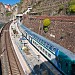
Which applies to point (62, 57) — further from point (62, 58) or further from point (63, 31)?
point (63, 31)

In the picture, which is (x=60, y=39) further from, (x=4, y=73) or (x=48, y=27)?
(x=4, y=73)

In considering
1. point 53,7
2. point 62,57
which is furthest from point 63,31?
point 53,7

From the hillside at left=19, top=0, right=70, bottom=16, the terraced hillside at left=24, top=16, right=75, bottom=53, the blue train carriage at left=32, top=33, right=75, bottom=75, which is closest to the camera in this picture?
the blue train carriage at left=32, top=33, right=75, bottom=75

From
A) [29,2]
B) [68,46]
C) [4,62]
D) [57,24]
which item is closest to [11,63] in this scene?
[4,62]

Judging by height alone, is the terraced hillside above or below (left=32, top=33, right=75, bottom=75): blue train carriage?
above

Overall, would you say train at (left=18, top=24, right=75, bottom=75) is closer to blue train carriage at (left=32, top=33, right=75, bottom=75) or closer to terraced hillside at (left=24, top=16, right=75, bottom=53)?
blue train carriage at (left=32, top=33, right=75, bottom=75)

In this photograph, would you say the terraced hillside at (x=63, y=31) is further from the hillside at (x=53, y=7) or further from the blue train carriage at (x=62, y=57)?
the hillside at (x=53, y=7)

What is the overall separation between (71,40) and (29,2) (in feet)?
303

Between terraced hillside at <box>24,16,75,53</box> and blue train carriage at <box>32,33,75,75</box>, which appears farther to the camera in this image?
terraced hillside at <box>24,16,75,53</box>

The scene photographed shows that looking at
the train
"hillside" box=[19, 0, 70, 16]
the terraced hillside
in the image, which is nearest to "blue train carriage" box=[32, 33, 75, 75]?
the train

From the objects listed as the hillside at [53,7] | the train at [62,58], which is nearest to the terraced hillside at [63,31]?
the train at [62,58]

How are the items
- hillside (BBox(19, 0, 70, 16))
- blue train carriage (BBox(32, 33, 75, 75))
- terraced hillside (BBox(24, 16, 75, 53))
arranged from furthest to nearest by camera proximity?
hillside (BBox(19, 0, 70, 16)) → terraced hillside (BBox(24, 16, 75, 53)) → blue train carriage (BBox(32, 33, 75, 75))

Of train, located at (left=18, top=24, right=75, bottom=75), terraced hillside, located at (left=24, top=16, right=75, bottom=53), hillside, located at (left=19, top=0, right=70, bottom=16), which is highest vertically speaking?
hillside, located at (left=19, top=0, right=70, bottom=16)

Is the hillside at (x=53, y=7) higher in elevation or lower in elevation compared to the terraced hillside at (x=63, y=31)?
higher
